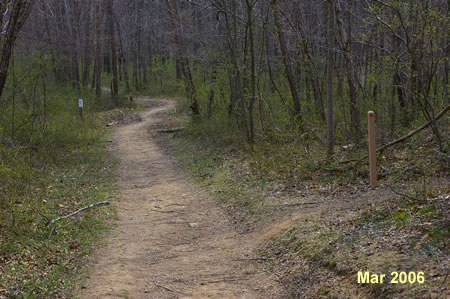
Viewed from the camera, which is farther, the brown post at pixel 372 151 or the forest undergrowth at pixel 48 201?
the brown post at pixel 372 151

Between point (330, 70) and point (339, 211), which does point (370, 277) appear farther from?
point (330, 70)

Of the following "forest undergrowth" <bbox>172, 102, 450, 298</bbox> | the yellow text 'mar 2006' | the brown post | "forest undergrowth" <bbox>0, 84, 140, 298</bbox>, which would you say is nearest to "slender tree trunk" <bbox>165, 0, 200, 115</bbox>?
"forest undergrowth" <bbox>0, 84, 140, 298</bbox>

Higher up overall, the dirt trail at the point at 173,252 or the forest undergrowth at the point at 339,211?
the forest undergrowth at the point at 339,211

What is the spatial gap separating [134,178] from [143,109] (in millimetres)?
16681

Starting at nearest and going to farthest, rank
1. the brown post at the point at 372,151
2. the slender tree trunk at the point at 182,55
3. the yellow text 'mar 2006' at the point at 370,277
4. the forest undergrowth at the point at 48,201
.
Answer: the yellow text 'mar 2006' at the point at 370,277
the forest undergrowth at the point at 48,201
the brown post at the point at 372,151
the slender tree trunk at the point at 182,55

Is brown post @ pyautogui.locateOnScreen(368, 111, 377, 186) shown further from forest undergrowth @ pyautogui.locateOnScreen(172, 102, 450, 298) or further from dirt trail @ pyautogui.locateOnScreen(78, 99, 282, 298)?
dirt trail @ pyautogui.locateOnScreen(78, 99, 282, 298)

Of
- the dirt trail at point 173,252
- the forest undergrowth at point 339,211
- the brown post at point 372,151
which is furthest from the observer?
the brown post at point 372,151

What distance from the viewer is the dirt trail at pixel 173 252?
5.46 m

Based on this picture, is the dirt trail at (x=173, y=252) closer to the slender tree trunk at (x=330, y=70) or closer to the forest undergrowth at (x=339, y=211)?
the forest undergrowth at (x=339, y=211)

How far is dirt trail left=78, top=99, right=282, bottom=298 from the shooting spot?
17.9ft

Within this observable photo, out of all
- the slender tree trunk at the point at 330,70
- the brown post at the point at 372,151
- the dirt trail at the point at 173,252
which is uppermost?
the slender tree trunk at the point at 330,70

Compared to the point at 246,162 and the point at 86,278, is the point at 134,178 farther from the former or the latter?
the point at 86,278

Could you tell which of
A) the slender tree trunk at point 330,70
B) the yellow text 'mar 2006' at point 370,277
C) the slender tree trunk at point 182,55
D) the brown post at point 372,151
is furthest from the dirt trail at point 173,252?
the slender tree trunk at point 182,55

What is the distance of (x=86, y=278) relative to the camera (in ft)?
19.1
